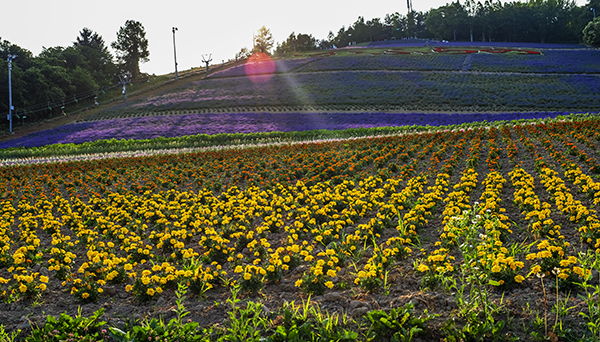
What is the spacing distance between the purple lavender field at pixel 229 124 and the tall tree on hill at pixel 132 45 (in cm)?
5855

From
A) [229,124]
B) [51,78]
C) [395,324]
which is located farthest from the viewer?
[51,78]

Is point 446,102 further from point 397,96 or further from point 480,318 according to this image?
point 480,318

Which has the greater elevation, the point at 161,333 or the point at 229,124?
the point at 229,124

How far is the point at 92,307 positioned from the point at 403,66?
66.7 m

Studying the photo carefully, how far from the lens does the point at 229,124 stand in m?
38.6

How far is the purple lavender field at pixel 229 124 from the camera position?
1379 inches

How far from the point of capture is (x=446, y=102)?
44844mm

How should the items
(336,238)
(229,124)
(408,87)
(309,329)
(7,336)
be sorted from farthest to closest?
(408,87)
(229,124)
(336,238)
(7,336)
(309,329)

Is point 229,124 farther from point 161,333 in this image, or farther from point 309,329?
point 309,329

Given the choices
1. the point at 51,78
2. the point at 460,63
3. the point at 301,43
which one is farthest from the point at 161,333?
the point at 301,43

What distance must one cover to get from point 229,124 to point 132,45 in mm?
71362

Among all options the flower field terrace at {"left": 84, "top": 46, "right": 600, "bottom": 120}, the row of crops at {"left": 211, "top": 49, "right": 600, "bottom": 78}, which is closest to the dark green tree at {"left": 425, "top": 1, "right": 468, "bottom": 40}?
the row of crops at {"left": 211, "top": 49, "right": 600, "bottom": 78}

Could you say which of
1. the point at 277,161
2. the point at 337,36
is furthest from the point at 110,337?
the point at 337,36

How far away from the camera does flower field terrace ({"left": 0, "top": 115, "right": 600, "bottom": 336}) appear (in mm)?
5629
